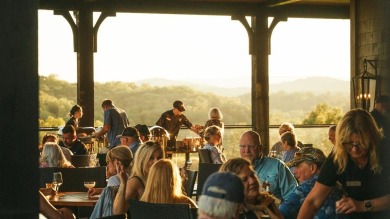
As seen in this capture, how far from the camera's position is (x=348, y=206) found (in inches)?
158

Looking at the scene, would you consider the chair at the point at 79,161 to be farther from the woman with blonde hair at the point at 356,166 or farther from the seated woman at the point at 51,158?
the woman with blonde hair at the point at 356,166

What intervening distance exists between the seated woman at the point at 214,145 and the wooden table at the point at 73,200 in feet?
10.9

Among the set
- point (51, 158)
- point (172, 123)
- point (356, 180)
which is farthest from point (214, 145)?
point (356, 180)

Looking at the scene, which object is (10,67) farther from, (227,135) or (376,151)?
(227,135)

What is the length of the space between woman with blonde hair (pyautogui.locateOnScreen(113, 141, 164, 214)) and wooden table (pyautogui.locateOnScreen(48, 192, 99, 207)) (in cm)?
80

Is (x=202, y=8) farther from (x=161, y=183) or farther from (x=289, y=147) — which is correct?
(x=161, y=183)

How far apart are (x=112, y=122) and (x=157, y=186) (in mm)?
9480

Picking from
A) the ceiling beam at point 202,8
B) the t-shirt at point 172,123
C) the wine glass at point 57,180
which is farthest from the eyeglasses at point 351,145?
the ceiling beam at point 202,8

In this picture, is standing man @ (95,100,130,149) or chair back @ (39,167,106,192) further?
standing man @ (95,100,130,149)

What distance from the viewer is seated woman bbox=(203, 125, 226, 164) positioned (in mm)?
10966

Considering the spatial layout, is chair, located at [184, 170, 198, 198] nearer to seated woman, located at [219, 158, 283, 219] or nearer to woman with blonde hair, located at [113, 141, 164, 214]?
woman with blonde hair, located at [113, 141, 164, 214]

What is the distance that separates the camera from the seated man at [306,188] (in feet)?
15.9

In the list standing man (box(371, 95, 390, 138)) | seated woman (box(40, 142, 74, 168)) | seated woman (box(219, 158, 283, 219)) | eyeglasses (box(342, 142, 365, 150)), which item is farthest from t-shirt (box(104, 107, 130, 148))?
eyeglasses (box(342, 142, 365, 150))

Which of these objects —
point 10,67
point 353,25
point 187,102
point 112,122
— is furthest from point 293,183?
point 187,102
